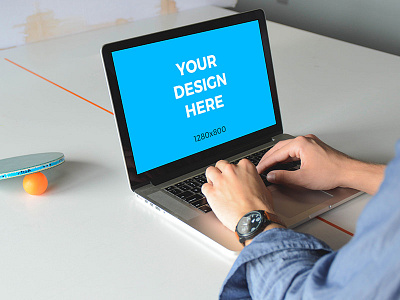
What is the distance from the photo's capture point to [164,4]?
2721mm

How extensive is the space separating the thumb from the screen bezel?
0.15m

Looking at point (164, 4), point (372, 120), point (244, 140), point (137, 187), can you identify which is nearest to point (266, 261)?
point (137, 187)

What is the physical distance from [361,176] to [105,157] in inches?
23.9

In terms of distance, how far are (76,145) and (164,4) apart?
156cm

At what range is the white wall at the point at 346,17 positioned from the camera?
2.68m

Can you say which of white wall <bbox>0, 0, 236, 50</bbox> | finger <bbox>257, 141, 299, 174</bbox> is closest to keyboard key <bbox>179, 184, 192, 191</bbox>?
finger <bbox>257, 141, 299, 174</bbox>

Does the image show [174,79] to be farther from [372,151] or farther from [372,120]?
[372,120]

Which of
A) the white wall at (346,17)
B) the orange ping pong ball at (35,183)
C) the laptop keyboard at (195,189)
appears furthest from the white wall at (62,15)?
the laptop keyboard at (195,189)

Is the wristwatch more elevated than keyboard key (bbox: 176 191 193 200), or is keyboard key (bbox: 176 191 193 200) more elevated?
keyboard key (bbox: 176 191 193 200)

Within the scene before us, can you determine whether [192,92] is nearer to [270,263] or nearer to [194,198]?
[194,198]

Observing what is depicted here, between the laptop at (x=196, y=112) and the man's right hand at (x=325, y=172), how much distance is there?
21 mm

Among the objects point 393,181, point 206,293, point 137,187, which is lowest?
point 206,293

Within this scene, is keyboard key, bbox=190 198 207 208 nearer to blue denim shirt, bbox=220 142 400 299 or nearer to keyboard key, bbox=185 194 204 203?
keyboard key, bbox=185 194 204 203

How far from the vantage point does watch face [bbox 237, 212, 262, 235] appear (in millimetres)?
859
